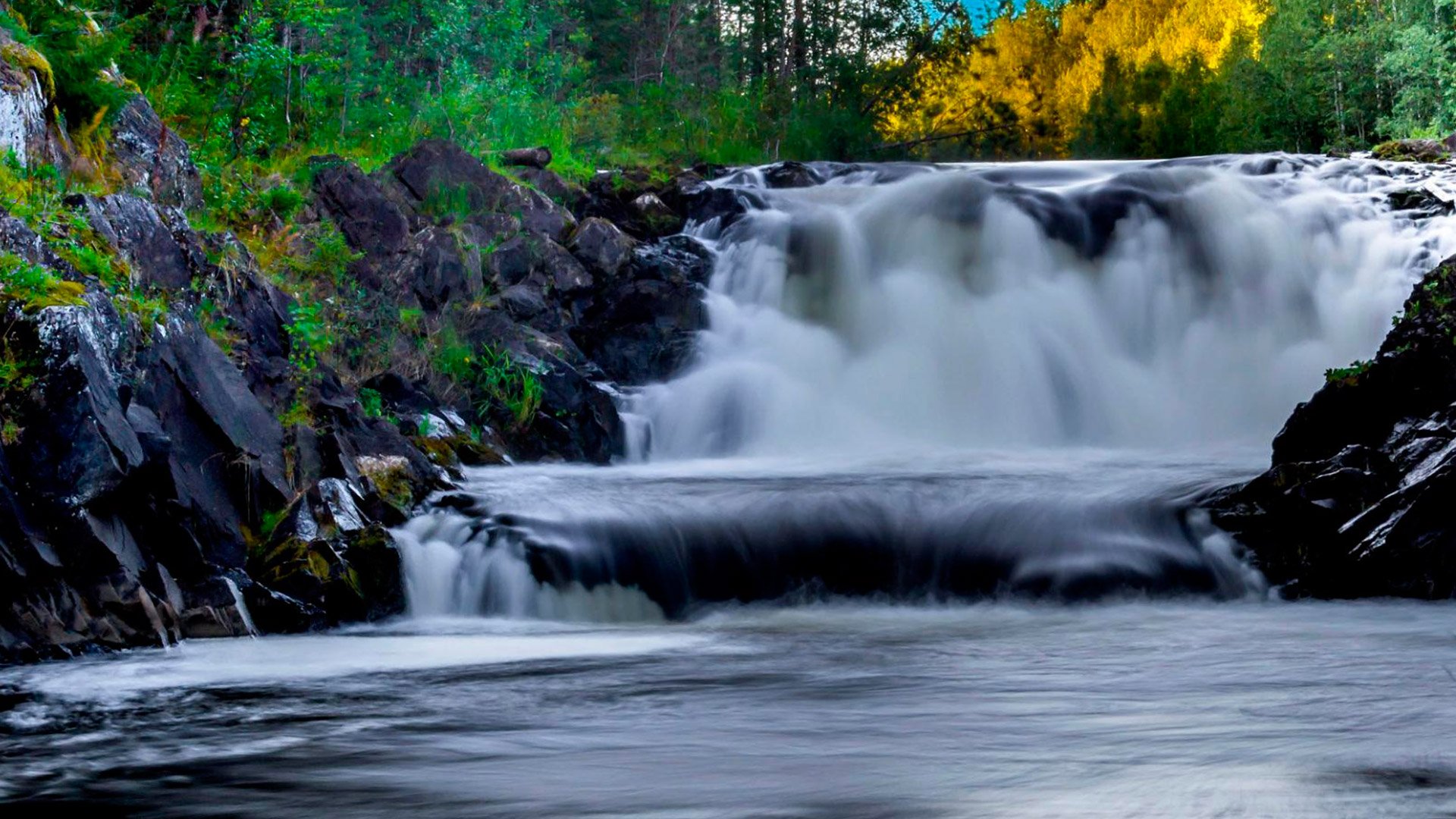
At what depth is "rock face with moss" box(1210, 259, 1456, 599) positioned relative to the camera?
308 inches

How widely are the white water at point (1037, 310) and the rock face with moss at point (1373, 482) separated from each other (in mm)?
3685

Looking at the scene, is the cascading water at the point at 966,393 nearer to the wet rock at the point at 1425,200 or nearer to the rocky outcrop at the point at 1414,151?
the wet rock at the point at 1425,200

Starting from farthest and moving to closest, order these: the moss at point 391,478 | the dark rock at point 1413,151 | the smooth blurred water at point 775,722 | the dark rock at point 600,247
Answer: the dark rock at point 1413,151, the dark rock at point 600,247, the moss at point 391,478, the smooth blurred water at point 775,722

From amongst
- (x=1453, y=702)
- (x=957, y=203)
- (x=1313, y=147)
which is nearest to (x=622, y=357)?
(x=957, y=203)

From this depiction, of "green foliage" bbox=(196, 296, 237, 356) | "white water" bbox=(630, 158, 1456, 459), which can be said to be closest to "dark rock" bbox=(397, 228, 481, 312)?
"white water" bbox=(630, 158, 1456, 459)

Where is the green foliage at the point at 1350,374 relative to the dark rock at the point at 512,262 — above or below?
below

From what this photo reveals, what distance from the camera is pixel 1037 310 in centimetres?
1398

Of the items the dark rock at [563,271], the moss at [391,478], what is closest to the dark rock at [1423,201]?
the dark rock at [563,271]

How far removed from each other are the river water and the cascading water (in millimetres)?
34

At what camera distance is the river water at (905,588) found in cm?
411

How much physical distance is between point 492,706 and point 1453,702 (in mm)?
3563

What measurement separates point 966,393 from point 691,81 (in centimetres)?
1997

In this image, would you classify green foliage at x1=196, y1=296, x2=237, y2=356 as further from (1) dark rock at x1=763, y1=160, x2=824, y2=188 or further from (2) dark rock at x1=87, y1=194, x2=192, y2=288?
(1) dark rock at x1=763, y1=160, x2=824, y2=188

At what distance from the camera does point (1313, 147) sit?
83.0 feet
